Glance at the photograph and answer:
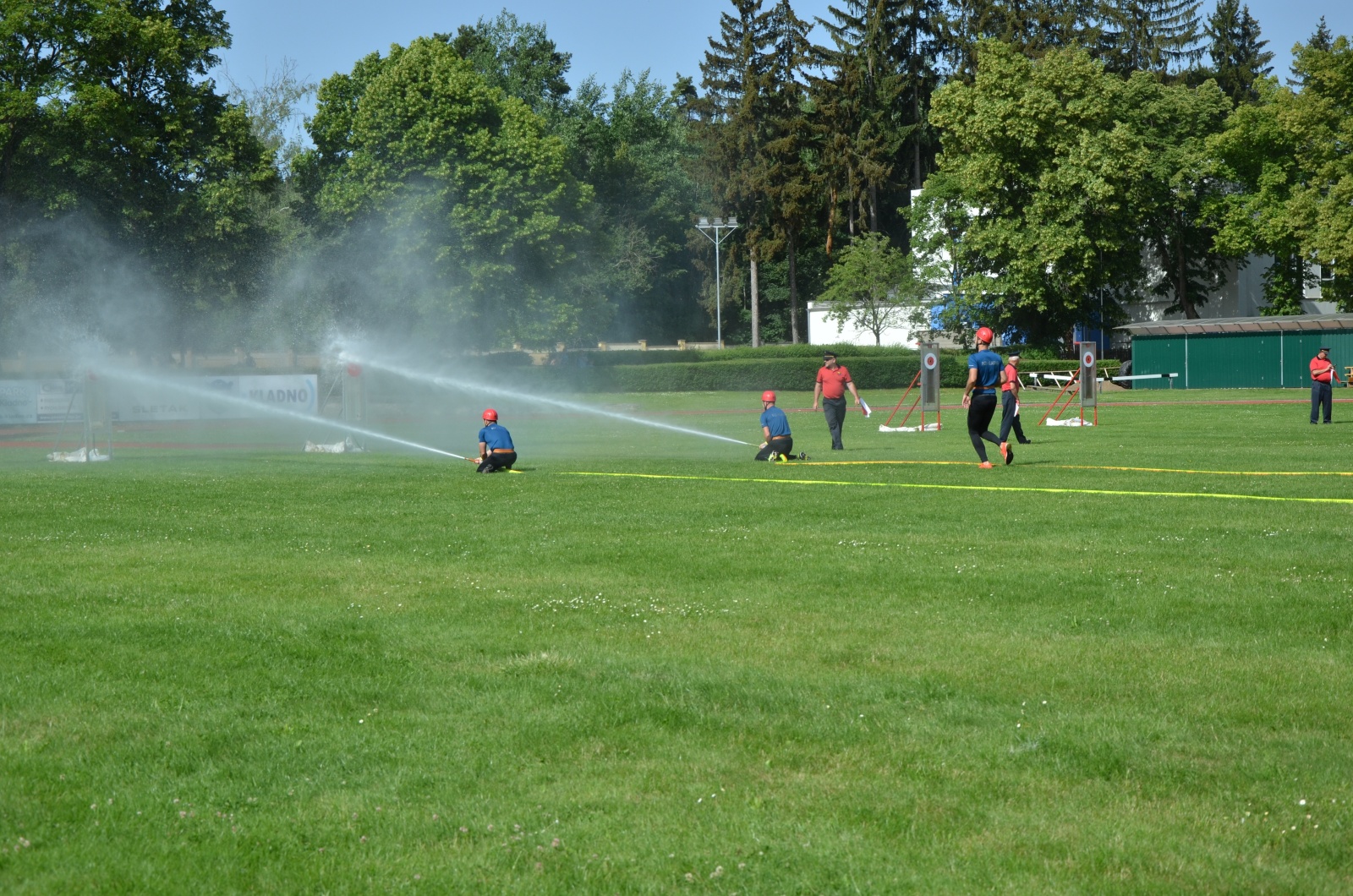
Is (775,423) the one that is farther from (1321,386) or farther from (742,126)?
(742,126)

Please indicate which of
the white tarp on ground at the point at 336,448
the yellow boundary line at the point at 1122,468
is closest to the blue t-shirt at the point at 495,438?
the yellow boundary line at the point at 1122,468

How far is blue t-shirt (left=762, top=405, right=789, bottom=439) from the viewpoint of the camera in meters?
24.3

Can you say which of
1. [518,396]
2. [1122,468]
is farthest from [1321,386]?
[518,396]

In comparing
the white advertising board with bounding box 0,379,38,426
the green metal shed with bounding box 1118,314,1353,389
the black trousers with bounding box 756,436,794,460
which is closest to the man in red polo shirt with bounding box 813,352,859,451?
the black trousers with bounding box 756,436,794,460

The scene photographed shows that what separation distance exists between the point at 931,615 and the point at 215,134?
2069 inches

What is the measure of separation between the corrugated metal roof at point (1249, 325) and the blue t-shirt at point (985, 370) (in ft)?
143

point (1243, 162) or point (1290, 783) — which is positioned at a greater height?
point (1243, 162)

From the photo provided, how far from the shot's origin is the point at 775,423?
80.0 feet

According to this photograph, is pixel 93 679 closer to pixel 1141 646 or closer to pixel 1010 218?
pixel 1141 646

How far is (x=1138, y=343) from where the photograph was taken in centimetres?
6331

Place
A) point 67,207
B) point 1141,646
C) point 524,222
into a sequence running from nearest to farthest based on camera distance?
point 1141,646
point 67,207
point 524,222

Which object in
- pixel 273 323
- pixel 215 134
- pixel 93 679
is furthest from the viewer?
pixel 273 323

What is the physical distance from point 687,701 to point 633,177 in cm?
8924

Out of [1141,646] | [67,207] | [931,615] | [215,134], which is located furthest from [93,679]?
[215,134]
